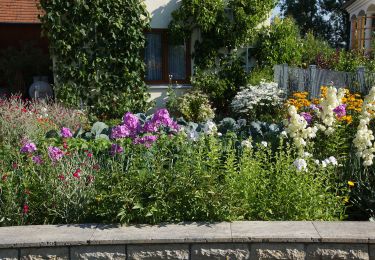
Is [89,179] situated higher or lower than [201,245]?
higher

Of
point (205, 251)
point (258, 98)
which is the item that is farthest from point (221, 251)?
point (258, 98)

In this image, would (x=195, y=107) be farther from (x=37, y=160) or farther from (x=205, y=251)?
(x=205, y=251)

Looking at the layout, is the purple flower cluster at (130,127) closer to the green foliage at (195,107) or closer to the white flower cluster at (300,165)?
the white flower cluster at (300,165)

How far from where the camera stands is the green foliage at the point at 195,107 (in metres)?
10.2

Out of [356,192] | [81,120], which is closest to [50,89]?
[81,120]

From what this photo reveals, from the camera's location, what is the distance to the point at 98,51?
10.3m

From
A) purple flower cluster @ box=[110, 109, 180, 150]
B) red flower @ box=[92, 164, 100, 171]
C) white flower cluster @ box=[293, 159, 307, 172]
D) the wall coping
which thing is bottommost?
the wall coping

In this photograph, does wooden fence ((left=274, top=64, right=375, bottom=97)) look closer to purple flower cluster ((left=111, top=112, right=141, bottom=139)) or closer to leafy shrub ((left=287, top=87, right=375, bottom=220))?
leafy shrub ((left=287, top=87, right=375, bottom=220))

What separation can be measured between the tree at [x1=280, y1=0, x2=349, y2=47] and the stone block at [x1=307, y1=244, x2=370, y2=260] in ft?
112

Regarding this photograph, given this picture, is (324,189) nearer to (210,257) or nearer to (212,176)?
(212,176)

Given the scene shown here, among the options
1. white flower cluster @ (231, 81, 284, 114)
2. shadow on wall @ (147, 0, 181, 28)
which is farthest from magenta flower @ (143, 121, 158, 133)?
shadow on wall @ (147, 0, 181, 28)

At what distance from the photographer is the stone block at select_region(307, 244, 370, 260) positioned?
356 cm

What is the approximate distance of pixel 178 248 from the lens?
11.8 ft

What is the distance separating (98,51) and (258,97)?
3556 millimetres
